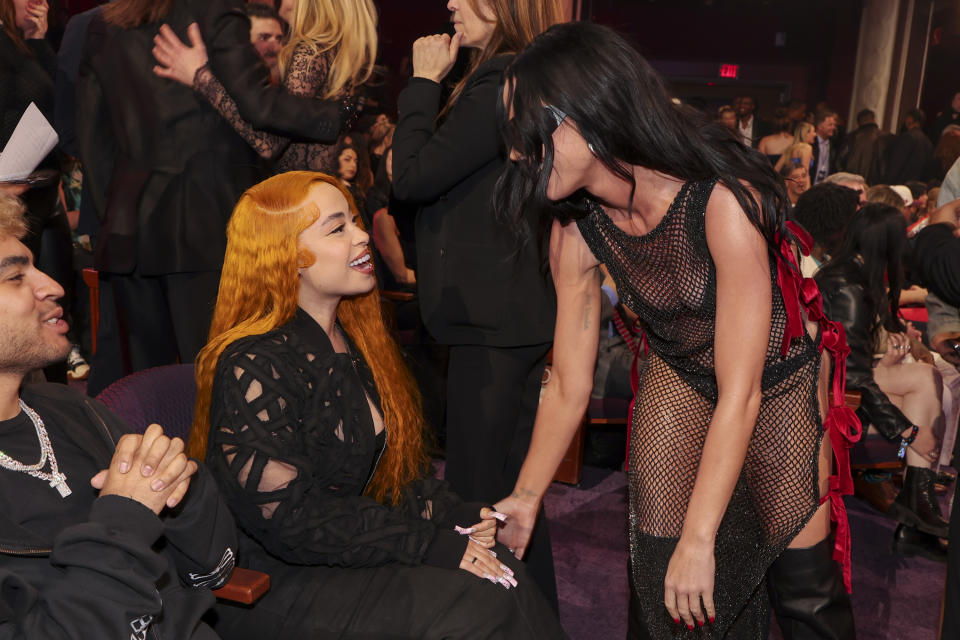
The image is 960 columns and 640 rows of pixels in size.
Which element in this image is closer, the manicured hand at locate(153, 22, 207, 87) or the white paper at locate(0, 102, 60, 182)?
the white paper at locate(0, 102, 60, 182)

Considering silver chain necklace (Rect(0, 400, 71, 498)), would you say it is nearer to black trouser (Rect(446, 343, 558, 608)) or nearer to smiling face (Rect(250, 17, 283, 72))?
black trouser (Rect(446, 343, 558, 608))

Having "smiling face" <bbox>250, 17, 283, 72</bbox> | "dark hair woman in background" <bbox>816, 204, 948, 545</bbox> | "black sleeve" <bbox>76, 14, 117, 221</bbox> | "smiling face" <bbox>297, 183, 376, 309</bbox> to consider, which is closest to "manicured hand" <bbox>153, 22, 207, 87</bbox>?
"black sleeve" <bbox>76, 14, 117, 221</bbox>

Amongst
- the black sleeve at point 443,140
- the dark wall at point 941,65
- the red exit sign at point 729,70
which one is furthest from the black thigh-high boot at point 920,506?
the red exit sign at point 729,70

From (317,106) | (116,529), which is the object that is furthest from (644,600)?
(317,106)

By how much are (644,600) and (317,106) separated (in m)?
1.61

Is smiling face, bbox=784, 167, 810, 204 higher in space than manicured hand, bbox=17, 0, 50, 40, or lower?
lower

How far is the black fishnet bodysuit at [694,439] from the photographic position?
1726 millimetres

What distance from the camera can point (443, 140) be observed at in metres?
2.10

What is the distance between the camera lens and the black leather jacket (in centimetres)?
346

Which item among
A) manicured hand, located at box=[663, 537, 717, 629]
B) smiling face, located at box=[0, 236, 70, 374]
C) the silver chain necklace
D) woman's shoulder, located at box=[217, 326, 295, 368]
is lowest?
manicured hand, located at box=[663, 537, 717, 629]

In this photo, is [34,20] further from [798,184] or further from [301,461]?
[798,184]

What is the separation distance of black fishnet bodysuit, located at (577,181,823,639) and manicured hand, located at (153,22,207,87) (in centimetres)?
133

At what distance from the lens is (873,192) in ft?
16.4

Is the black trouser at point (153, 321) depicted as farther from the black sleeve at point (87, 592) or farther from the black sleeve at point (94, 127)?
the black sleeve at point (87, 592)
